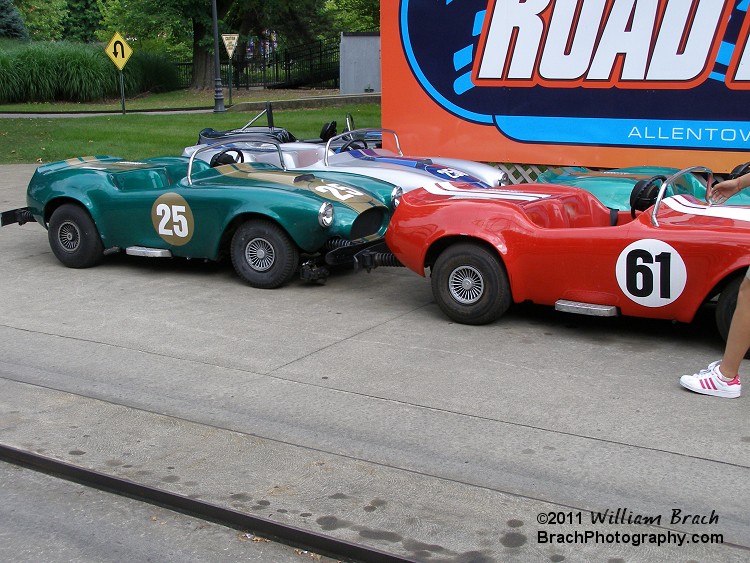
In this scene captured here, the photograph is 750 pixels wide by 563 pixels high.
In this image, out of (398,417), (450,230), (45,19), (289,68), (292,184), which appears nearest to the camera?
(398,417)

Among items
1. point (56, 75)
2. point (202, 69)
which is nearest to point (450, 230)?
point (56, 75)

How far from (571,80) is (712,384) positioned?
6.22 metres

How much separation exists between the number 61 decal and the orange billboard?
455cm

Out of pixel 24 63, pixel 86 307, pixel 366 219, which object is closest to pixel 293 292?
pixel 366 219

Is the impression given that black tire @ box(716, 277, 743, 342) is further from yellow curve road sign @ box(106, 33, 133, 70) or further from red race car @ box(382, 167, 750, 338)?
yellow curve road sign @ box(106, 33, 133, 70)

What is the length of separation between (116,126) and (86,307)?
16803 mm

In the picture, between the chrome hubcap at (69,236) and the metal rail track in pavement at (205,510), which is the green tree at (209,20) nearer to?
the chrome hubcap at (69,236)

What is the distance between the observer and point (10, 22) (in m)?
39.8

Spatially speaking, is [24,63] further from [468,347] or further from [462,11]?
[468,347]

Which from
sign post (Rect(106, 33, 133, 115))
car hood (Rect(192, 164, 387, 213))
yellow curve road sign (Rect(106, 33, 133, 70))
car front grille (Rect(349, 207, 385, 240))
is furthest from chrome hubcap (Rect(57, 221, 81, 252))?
yellow curve road sign (Rect(106, 33, 133, 70))

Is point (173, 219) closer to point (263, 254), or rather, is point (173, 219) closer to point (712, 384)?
point (263, 254)

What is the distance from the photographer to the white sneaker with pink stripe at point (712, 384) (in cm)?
531

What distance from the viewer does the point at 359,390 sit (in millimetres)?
5562

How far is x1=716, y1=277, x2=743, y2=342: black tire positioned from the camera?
19.4ft
